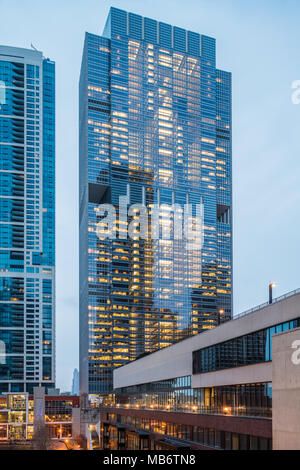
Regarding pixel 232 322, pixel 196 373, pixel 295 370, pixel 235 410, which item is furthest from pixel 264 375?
pixel 196 373

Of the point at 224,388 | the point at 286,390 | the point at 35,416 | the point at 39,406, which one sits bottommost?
the point at 35,416

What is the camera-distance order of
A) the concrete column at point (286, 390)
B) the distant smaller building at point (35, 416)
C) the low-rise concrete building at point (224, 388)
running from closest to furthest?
the concrete column at point (286, 390)
the low-rise concrete building at point (224, 388)
the distant smaller building at point (35, 416)

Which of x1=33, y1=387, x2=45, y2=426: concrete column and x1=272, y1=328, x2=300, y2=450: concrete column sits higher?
x1=272, y1=328, x2=300, y2=450: concrete column

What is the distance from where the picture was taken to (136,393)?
284ft

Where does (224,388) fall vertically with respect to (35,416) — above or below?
above

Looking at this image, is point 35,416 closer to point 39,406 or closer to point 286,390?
point 39,406

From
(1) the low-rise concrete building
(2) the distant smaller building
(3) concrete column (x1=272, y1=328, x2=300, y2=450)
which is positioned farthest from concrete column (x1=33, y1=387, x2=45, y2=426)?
(3) concrete column (x1=272, y1=328, x2=300, y2=450)

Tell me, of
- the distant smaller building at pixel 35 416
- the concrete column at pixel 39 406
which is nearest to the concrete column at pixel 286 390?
the distant smaller building at pixel 35 416

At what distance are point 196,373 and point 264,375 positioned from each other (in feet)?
55.4

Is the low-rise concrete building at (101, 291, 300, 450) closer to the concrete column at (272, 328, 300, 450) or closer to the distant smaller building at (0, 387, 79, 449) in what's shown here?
the concrete column at (272, 328, 300, 450)

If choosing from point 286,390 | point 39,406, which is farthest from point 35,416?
point 286,390

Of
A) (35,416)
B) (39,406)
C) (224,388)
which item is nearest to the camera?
(224,388)

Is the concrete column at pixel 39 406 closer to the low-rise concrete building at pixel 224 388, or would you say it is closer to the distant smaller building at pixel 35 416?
the distant smaller building at pixel 35 416

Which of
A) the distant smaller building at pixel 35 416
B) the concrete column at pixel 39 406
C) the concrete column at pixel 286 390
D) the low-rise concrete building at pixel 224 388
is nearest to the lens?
the concrete column at pixel 286 390
